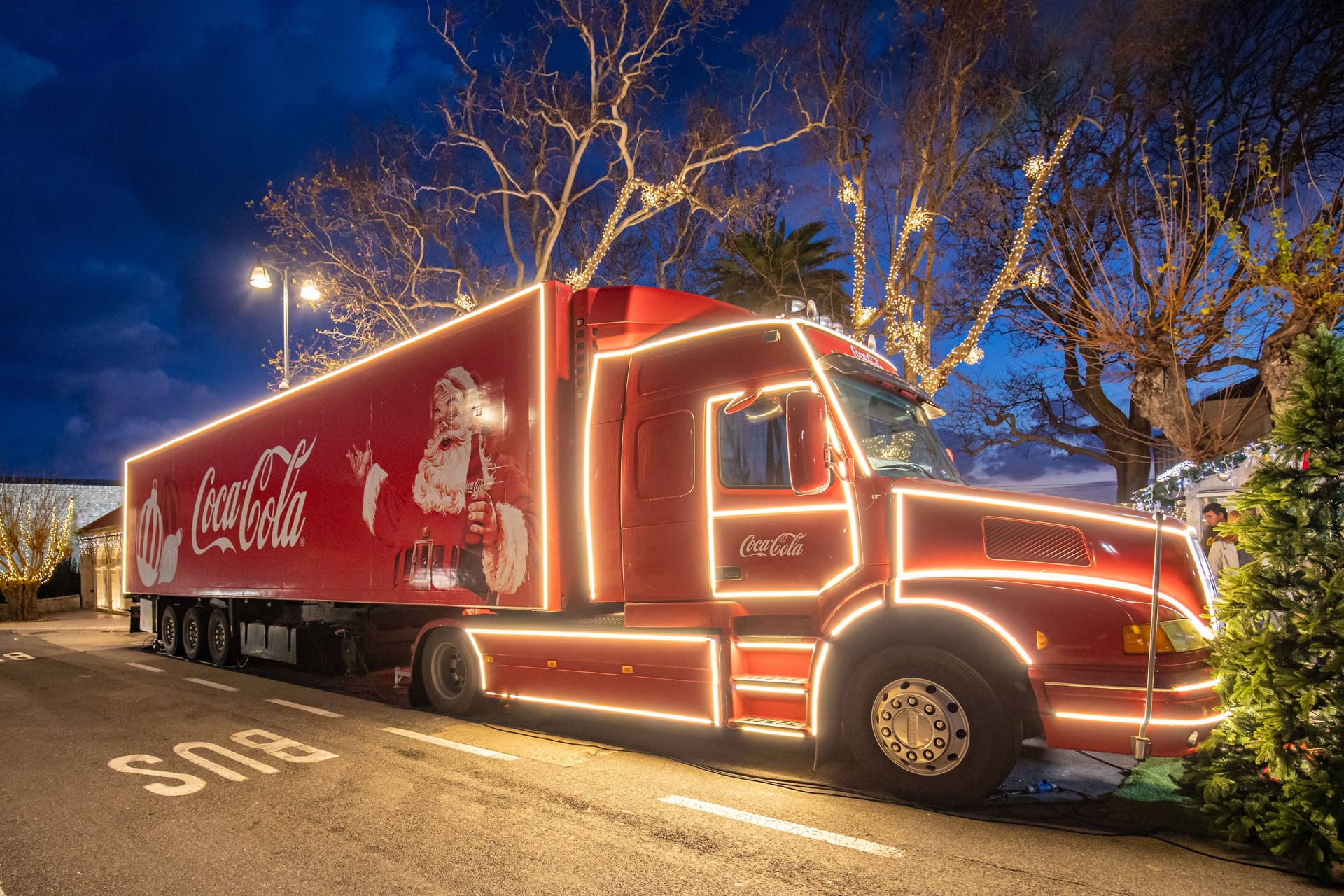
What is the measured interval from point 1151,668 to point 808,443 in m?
2.14

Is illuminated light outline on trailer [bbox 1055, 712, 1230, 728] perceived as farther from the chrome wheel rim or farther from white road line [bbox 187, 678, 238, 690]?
white road line [bbox 187, 678, 238, 690]

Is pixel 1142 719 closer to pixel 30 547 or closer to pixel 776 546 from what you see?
pixel 776 546

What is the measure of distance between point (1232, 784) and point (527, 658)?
4867mm

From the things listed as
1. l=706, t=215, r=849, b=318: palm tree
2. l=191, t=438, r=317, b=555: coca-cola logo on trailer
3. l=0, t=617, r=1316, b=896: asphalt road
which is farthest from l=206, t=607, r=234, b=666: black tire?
l=706, t=215, r=849, b=318: palm tree

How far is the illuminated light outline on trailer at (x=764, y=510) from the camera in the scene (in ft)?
15.9

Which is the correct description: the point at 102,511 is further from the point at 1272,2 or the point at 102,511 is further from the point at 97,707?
the point at 1272,2

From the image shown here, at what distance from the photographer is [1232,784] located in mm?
4004

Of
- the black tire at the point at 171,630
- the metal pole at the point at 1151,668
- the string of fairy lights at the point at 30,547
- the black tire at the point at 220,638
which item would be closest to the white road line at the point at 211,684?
the black tire at the point at 220,638

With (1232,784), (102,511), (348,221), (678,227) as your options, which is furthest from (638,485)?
(102,511)

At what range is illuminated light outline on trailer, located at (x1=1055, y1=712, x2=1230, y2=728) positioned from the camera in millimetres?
3973

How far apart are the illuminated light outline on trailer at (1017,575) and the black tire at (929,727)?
361 mm

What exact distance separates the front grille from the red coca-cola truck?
14mm

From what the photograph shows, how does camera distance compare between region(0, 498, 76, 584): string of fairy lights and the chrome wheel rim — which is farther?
region(0, 498, 76, 584): string of fairy lights

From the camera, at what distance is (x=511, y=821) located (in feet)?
14.7
